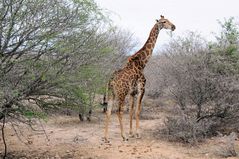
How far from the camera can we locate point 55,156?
26.2 ft

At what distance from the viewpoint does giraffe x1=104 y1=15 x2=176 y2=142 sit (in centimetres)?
955

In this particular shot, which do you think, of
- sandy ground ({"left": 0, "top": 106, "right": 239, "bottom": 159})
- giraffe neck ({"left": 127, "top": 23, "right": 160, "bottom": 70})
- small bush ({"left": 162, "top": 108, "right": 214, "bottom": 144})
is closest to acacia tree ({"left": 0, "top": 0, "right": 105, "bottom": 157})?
sandy ground ({"left": 0, "top": 106, "right": 239, "bottom": 159})

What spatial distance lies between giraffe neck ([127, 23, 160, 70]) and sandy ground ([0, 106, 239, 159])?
187 cm

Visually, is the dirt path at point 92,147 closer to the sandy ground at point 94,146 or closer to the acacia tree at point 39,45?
the sandy ground at point 94,146

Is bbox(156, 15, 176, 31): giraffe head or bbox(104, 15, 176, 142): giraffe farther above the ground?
bbox(156, 15, 176, 31): giraffe head

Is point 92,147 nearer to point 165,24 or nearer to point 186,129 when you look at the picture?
point 186,129

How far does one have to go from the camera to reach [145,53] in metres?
10.2

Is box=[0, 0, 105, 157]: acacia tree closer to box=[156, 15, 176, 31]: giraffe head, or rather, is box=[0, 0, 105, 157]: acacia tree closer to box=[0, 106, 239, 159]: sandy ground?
box=[0, 106, 239, 159]: sandy ground

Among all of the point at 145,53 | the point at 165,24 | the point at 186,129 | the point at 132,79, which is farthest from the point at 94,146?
the point at 165,24

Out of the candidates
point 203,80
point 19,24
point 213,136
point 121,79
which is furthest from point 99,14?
point 213,136

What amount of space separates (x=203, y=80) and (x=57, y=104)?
3929 mm

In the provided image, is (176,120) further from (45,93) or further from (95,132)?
(45,93)

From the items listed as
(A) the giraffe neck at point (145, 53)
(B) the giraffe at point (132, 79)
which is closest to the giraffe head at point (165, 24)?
(B) the giraffe at point (132, 79)

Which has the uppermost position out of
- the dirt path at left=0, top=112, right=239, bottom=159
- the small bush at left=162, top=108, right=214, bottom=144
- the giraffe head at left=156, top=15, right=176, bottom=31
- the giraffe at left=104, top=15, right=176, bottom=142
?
the giraffe head at left=156, top=15, right=176, bottom=31
